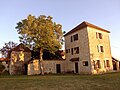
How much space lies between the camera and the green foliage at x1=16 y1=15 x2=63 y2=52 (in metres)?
34.1

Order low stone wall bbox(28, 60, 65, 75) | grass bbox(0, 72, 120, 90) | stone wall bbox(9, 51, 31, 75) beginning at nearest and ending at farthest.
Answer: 1. grass bbox(0, 72, 120, 90)
2. low stone wall bbox(28, 60, 65, 75)
3. stone wall bbox(9, 51, 31, 75)

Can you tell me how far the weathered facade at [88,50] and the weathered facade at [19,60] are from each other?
36.3 feet

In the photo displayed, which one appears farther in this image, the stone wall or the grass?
the stone wall

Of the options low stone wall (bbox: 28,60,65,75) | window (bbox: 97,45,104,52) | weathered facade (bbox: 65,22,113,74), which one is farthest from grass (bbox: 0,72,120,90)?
low stone wall (bbox: 28,60,65,75)

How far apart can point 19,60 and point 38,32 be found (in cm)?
1121

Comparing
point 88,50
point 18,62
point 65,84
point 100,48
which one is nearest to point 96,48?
point 100,48

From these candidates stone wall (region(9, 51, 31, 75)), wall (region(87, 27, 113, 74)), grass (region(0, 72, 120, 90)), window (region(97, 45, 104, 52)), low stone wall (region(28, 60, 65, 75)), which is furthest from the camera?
stone wall (region(9, 51, 31, 75))

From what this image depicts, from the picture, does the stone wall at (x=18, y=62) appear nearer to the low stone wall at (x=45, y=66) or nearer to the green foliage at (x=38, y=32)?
the low stone wall at (x=45, y=66)

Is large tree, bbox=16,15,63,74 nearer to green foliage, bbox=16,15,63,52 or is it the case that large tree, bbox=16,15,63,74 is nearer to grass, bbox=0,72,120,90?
green foliage, bbox=16,15,63,52

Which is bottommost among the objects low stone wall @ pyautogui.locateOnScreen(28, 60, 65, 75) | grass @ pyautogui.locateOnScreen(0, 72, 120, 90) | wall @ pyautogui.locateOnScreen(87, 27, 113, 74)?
grass @ pyautogui.locateOnScreen(0, 72, 120, 90)

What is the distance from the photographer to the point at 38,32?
34.2 meters

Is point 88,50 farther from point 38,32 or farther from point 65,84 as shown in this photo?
point 65,84

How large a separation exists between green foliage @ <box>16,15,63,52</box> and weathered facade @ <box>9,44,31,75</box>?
24.3 ft

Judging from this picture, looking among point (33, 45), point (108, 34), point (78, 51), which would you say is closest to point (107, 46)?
point (108, 34)
